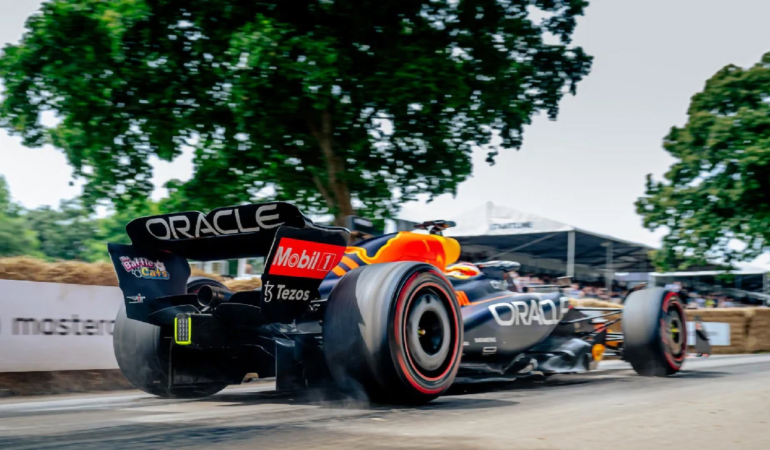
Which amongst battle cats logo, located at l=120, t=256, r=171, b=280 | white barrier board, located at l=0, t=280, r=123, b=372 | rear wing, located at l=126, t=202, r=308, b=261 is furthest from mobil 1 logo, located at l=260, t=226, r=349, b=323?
white barrier board, located at l=0, t=280, r=123, b=372

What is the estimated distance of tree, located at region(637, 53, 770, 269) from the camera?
964 inches

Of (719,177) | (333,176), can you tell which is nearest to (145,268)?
(333,176)

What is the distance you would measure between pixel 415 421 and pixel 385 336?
679mm

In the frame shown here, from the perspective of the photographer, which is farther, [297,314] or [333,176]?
[333,176]

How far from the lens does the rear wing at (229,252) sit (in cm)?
524

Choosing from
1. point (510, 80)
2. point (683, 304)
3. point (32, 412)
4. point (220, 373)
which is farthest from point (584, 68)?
point (32, 412)

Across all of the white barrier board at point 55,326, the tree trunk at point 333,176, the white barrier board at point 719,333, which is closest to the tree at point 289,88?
the tree trunk at point 333,176

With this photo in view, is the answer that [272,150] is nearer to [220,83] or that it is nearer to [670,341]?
[220,83]

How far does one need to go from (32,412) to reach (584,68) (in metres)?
12.2

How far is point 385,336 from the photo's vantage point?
5.17m

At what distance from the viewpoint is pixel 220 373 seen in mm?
6625

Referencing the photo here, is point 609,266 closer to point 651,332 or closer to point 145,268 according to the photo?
point 651,332

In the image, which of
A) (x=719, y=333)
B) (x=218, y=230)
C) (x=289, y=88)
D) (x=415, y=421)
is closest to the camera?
(x=415, y=421)

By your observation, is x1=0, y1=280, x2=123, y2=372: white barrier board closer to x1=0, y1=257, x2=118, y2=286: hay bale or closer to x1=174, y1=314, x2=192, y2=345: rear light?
x1=0, y1=257, x2=118, y2=286: hay bale
